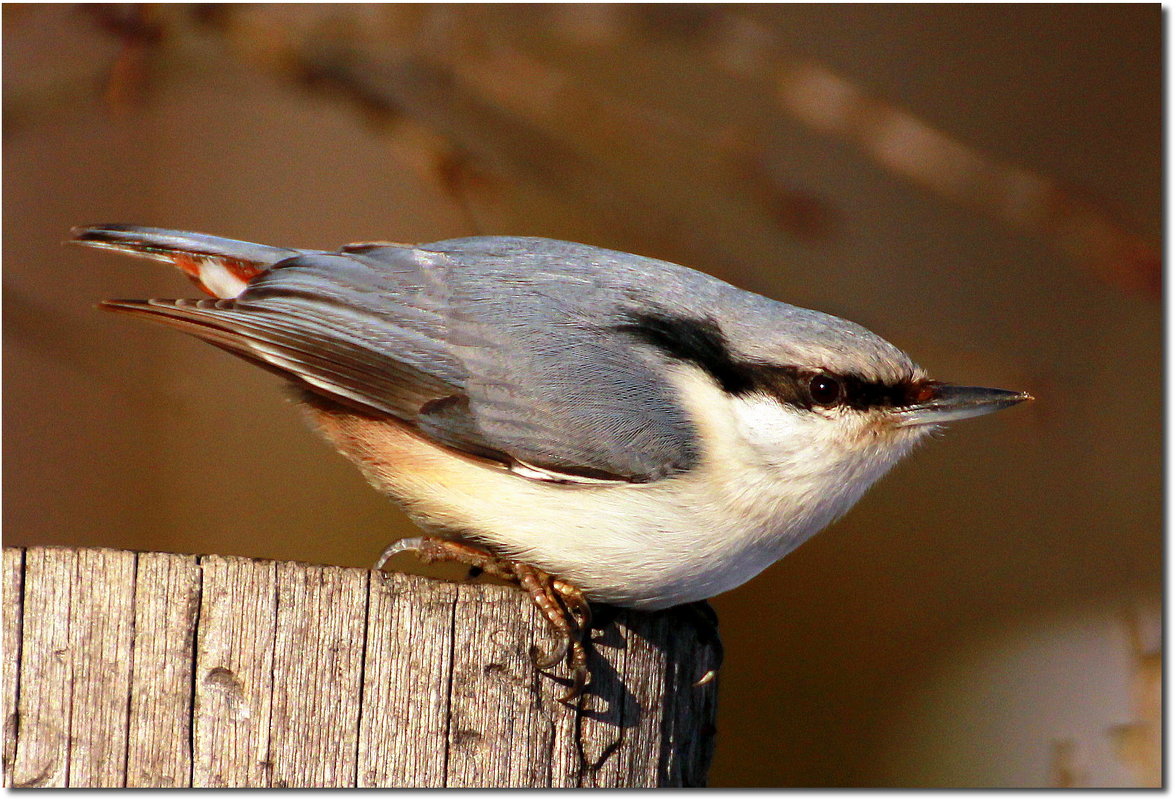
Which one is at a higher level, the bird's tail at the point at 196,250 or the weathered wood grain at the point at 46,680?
the bird's tail at the point at 196,250

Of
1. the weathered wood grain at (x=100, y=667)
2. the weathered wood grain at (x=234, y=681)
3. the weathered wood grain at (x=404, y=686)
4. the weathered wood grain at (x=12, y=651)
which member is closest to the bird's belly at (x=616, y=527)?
the weathered wood grain at (x=404, y=686)

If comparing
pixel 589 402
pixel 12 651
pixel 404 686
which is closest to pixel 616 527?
pixel 589 402

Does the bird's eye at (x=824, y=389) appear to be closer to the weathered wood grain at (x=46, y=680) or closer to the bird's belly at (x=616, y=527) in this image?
the bird's belly at (x=616, y=527)

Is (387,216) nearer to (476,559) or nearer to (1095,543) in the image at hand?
(476,559)

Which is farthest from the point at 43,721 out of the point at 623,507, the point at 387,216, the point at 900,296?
the point at 900,296

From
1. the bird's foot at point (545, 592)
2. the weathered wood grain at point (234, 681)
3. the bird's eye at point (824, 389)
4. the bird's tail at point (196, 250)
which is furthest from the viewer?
the bird's tail at point (196, 250)

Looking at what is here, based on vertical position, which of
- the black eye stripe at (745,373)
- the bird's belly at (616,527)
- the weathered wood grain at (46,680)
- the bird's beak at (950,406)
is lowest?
the weathered wood grain at (46,680)

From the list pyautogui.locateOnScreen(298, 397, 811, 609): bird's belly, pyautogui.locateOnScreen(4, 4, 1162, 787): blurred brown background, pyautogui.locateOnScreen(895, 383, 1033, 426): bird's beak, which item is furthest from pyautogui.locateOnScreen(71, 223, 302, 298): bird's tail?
pyautogui.locateOnScreen(895, 383, 1033, 426): bird's beak

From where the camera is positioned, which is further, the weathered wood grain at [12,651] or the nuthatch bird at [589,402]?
the nuthatch bird at [589,402]
